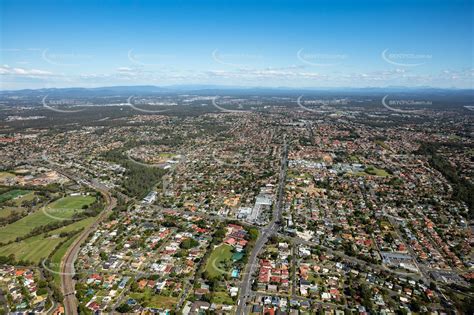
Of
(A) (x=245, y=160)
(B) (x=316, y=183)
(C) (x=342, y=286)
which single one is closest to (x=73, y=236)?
(C) (x=342, y=286)

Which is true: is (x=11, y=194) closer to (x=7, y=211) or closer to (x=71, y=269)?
(x=7, y=211)

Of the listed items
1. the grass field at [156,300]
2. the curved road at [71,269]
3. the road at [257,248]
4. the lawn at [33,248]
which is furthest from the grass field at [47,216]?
the road at [257,248]

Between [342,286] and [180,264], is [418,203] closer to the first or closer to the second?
[342,286]

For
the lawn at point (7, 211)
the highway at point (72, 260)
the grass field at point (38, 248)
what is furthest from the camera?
the lawn at point (7, 211)

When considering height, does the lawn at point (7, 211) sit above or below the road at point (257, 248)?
above

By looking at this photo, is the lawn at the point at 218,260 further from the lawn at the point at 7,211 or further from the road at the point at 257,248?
the lawn at the point at 7,211

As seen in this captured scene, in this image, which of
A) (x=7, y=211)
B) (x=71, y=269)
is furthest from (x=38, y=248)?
(x=7, y=211)
